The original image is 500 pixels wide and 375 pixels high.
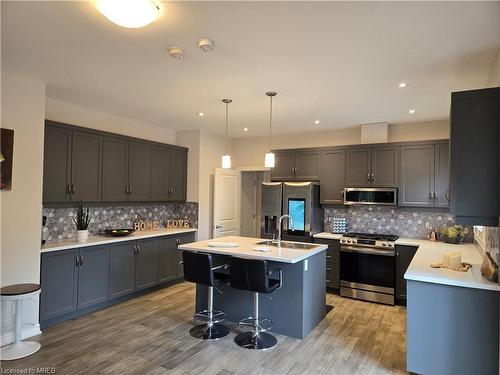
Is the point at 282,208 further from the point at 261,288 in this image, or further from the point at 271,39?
the point at 271,39

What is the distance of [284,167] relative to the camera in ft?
19.4

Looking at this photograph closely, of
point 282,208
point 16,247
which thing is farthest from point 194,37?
point 282,208

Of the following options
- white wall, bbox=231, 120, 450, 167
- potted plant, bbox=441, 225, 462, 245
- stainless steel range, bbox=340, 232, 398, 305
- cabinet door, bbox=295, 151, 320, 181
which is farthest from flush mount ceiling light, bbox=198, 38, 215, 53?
potted plant, bbox=441, 225, 462, 245

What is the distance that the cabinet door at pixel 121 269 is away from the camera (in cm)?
437

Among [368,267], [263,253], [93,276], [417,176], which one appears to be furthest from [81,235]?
[417,176]

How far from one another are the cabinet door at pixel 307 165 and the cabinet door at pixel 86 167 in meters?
3.22

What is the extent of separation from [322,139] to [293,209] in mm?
1502

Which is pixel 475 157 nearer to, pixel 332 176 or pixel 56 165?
pixel 332 176

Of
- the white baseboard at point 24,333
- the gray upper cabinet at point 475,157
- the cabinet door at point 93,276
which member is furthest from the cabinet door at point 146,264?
the gray upper cabinet at point 475,157

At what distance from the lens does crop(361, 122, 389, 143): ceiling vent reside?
5.20 meters

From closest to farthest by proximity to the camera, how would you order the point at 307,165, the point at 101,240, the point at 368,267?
the point at 101,240, the point at 368,267, the point at 307,165

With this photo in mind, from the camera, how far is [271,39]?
2.45 meters

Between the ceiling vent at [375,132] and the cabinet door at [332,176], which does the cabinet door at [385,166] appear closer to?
the ceiling vent at [375,132]

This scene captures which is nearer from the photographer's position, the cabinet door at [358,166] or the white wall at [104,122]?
the white wall at [104,122]
